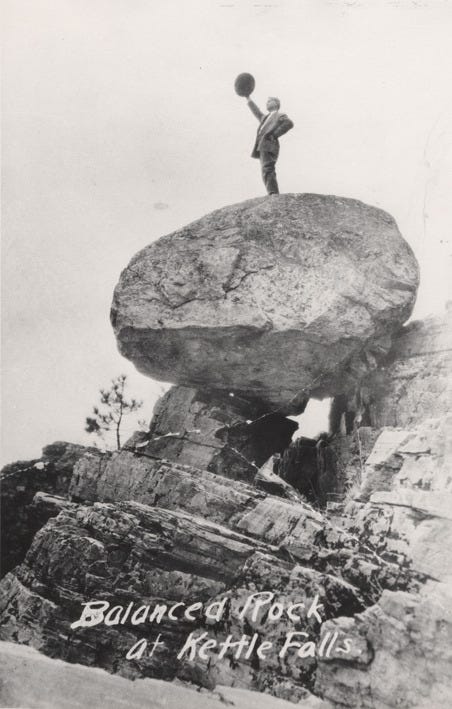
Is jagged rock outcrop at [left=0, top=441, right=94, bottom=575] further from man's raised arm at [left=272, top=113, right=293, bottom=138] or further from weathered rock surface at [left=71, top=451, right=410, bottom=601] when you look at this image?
man's raised arm at [left=272, top=113, right=293, bottom=138]

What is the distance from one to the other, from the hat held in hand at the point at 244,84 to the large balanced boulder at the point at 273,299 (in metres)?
2.16

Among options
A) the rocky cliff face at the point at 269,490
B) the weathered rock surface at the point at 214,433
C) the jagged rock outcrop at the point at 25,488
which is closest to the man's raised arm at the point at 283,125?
the rocky cliff face at the point at 269,490

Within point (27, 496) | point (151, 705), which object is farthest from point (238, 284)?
point (27, 496)

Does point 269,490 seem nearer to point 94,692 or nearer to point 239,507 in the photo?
point 239,507

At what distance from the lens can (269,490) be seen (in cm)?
902

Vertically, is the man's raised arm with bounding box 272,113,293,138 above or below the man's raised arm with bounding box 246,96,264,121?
below

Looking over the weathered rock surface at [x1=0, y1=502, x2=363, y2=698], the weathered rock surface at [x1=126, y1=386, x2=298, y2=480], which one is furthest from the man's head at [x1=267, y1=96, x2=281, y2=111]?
the weathered rock surface at [x1=0, y1=502, x2=363, y2=698]

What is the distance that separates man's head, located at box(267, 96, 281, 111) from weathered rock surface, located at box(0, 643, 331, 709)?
10.5 m

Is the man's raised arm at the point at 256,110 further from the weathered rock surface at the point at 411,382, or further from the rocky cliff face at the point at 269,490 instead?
the weathered rock surface at the point at 411,382

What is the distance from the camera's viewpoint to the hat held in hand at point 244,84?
1006 cm

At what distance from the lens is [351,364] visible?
9.88 meters

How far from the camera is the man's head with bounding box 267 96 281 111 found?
11066mm

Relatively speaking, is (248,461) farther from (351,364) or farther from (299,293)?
(299,293)

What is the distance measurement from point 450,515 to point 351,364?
169 inches
